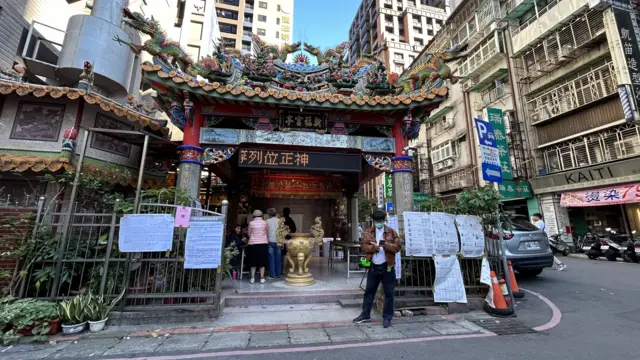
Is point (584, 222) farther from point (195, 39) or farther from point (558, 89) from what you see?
point (195, 39)

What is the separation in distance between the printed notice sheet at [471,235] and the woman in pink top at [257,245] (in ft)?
14.0

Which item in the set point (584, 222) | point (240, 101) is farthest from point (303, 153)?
point (584, 222)

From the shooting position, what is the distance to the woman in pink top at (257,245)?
21.6 ft

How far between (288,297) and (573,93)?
60.9 feet

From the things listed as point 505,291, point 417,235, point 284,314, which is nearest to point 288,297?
point 284,314

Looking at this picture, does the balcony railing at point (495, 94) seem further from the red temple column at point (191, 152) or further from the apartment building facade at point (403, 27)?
the apartment building facade at point (403, 27)

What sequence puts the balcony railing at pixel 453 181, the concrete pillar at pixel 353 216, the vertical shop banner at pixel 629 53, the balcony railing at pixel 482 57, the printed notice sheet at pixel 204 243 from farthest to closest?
1. the balcony railing at pixel 453 181
2. the balcony railing at pixel 482 57
3. the vertical shop banner at pixel 629 53
4. the concrete pillar at pixel 353 216
5. the printed notice sheet at pixel 204 243

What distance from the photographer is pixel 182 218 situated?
15.5 feet

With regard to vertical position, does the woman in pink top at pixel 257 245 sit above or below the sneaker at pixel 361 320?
above

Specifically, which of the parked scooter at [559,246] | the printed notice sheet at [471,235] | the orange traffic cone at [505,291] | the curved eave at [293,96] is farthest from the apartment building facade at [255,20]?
the orange traffic cone at [505,291]

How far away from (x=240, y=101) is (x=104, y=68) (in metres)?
6.83

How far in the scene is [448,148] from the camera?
24062mm

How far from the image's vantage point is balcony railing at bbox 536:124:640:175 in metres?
12.6

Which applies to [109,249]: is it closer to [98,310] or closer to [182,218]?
[98,310]
